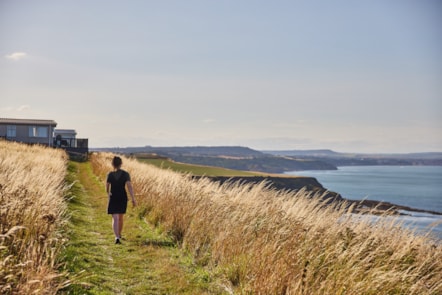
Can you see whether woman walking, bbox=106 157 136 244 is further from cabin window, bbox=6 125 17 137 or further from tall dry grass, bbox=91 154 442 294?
cabin window, bbox=6 125 17 137

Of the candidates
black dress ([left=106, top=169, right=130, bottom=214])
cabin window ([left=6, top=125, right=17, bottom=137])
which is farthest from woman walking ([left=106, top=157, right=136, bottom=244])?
cabin window ([left=6, top=125, right=17, bottom=137])

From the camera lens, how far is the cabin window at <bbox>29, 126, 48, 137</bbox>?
5503 centimetres

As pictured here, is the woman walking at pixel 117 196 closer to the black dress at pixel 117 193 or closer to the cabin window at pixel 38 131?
the black dress at pixel 117 193

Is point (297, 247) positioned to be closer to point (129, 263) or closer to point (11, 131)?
point (129, 263)

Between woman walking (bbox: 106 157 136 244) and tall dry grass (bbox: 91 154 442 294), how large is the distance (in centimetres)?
144

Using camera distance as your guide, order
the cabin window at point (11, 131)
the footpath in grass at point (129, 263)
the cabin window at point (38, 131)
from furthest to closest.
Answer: the cabin window at point (38, 131) → the cabin window at point (11, 131) → the footpath in grass at point (129, 263)

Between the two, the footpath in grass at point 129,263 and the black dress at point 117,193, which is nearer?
the footpath in grass at point 129,263

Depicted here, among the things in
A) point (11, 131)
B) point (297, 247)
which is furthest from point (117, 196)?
point (11, 131)

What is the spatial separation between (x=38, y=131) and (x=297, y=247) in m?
53.9

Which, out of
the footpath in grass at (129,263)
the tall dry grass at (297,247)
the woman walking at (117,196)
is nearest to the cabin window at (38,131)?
the footpath in grass at (129,263)

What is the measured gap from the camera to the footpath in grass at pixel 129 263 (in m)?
7.41

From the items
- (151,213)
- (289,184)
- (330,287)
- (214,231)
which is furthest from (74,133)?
(330,287)

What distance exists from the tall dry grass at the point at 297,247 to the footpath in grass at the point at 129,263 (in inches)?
15.9

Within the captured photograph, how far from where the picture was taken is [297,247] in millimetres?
7473
